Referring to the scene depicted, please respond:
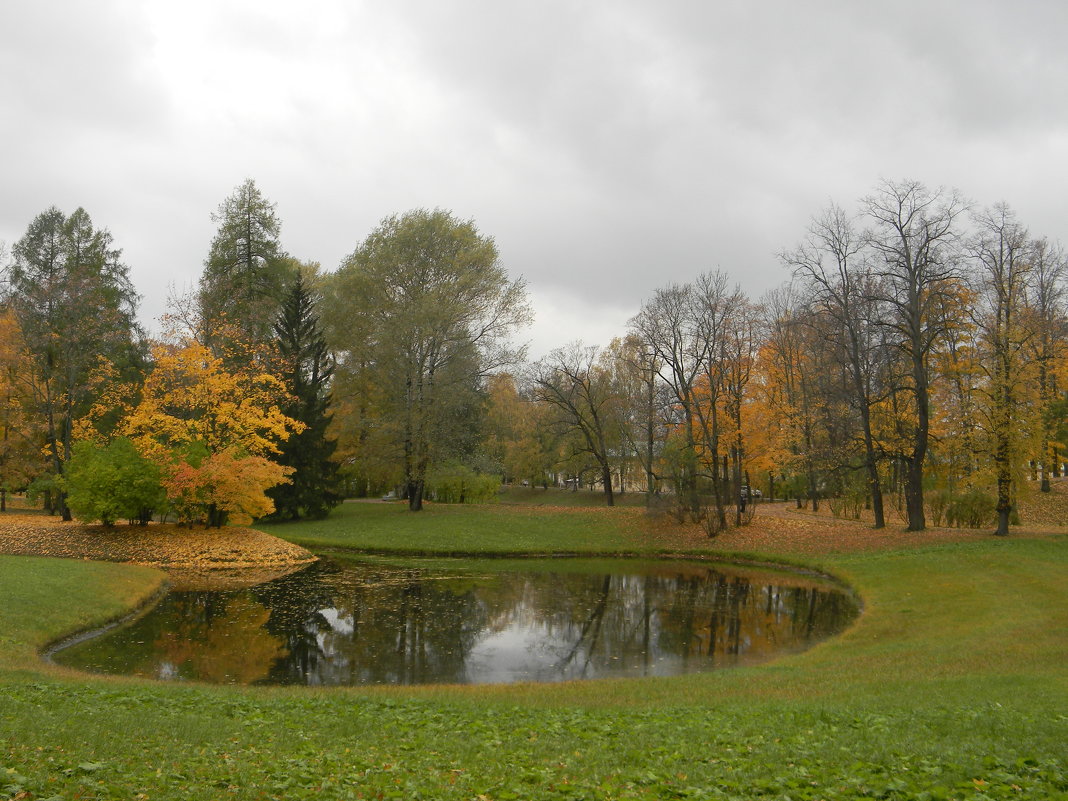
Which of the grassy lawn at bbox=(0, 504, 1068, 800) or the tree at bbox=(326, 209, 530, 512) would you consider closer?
the grassy lawn at bbox=(0, 504, 1068, 800)

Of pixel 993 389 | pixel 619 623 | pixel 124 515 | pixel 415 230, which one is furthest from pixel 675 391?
pixel 124 515

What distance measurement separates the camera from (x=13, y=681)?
35.4 ft

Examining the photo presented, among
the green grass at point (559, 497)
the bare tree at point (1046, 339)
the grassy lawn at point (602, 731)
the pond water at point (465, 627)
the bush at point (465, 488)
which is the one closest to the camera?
the grassy lawn at point (602, 731)

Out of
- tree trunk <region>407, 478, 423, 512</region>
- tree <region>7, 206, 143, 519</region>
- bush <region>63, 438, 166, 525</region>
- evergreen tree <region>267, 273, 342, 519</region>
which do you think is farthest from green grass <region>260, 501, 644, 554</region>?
tree <region>7, 206, 143, 519</region>

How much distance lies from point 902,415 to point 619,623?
20890 millimetres

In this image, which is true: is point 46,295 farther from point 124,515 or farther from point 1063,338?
point 1063,338

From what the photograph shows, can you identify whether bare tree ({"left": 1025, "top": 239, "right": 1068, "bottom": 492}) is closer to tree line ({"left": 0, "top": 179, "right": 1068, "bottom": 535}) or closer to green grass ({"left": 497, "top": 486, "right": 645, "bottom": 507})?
tree line ({"left": 0, "top": 179, "right": 1068, "bottom": 535})

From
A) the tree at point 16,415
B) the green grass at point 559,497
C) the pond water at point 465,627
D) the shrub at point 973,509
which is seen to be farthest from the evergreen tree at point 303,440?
the shrub at point 973,509

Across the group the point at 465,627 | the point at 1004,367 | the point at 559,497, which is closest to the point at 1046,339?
the point at 1004,367

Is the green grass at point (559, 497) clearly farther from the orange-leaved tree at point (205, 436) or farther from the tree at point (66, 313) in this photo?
the tree at point (66, 313)

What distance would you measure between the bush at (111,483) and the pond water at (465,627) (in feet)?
25.6

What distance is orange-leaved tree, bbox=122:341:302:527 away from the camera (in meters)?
29.5

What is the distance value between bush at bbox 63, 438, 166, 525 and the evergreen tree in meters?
9.47

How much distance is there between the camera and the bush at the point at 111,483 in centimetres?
2809
